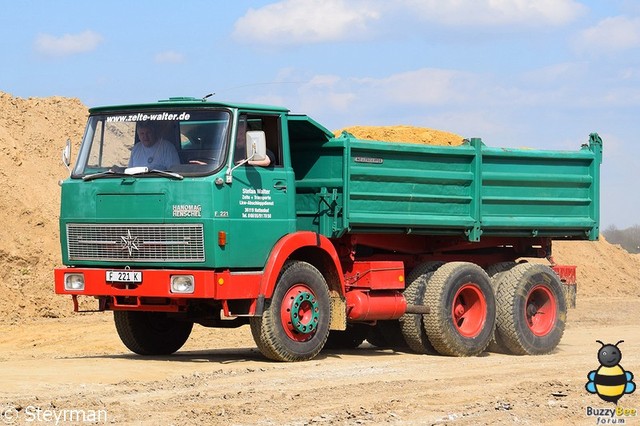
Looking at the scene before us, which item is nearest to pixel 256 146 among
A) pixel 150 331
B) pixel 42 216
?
pixel 150 331

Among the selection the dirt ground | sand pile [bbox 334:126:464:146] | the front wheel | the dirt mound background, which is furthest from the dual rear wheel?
sand pile [bbox 334:126:464:146]

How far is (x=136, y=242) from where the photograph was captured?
509 inches

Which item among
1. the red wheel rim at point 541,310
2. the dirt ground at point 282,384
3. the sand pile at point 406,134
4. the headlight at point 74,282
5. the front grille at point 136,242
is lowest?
the dirt ground at point 282,384

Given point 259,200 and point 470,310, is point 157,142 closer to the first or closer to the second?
point 259,200

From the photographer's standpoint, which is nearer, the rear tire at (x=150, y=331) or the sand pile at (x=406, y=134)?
the rear tire at (x=150, y=331)

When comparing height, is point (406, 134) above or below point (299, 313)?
above

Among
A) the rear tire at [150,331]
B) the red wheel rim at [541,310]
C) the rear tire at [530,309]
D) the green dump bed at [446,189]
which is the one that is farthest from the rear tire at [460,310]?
the rear tire at [150,331]

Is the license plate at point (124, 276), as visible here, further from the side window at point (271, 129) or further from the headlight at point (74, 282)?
the side window at point (271, 129)

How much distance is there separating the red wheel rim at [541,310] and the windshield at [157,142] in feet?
18.7

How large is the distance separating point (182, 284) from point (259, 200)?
127cm

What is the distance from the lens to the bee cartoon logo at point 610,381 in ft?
36.2

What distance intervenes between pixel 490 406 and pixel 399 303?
4603mm

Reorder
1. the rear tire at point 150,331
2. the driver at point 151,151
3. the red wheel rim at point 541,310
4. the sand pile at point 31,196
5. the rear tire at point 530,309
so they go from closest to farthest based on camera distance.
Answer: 1. the driver at point 151,151
2. the rear tire at point 150,331
3. the rear tire at point 530,309
4. the red wheel rim at point 541,310
5. the sand pile at point 31,196

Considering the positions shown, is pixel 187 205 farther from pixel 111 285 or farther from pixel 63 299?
pixel 63 299
